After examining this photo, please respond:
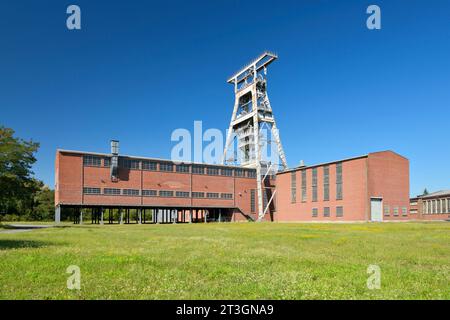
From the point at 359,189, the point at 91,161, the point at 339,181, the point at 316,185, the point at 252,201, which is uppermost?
the point at 91,161

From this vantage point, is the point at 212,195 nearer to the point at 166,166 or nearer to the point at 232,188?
the point at 232,188

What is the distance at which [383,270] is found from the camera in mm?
11258

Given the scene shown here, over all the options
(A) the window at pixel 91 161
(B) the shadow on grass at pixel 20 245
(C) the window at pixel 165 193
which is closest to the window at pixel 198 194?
(C) the window at pixel 165 193

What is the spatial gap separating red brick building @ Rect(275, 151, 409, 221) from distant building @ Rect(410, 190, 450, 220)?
40.5 meters

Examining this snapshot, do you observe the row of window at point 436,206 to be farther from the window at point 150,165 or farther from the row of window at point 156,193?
the window at point 150,165

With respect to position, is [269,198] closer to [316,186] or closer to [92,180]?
[316,186]

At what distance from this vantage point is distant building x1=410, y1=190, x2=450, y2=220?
101456mm

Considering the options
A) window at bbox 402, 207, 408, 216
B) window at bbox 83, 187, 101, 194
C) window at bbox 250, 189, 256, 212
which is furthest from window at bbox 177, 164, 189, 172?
window at bbox 402, 207, 408, 216

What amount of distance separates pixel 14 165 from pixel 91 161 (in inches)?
704

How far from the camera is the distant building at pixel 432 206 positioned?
101456 millimetres

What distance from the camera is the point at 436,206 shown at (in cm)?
10500

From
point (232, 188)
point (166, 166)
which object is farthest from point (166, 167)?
point (232, 188)

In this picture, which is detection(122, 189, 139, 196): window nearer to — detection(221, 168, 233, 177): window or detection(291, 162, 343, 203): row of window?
detection(221, 168, 233, 177): window
